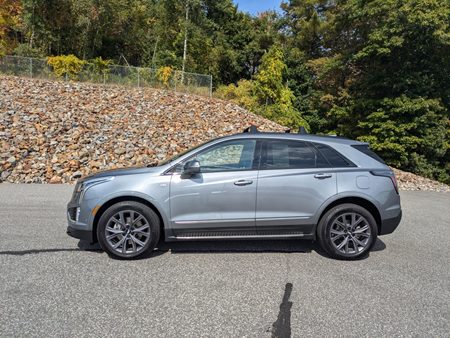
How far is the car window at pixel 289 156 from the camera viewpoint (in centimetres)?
486

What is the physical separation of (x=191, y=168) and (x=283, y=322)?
2164 mm

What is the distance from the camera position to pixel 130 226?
15.3 ft

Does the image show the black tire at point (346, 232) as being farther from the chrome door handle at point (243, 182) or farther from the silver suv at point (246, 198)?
the chrome door handle at point (243, 182)

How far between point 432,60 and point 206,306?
874 inches

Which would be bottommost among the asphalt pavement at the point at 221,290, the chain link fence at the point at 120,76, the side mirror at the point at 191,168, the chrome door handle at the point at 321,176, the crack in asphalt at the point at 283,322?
the crack in asphalt at the point at 283,322

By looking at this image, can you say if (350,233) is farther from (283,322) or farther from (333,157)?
(283,322)

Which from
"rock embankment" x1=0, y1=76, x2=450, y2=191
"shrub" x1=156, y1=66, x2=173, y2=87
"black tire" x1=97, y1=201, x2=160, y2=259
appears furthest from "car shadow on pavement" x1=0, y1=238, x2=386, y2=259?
"shrub" x1=156, y1=66, x2=173, y2=87

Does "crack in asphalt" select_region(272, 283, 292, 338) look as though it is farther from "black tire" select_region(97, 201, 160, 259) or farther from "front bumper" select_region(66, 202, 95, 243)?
"front bumper" select_region(66, 202, 95, 243)

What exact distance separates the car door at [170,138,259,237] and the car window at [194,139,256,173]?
4 centimetres

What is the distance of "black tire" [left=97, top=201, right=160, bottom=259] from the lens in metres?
4.59

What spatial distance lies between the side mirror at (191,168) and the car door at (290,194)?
2.77ft

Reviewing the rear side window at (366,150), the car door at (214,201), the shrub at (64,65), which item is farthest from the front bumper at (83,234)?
the shrub at (64,65)

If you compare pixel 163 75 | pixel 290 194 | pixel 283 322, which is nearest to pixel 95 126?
pixel 163 75

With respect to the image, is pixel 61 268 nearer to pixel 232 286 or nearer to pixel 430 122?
pixel 232 286
